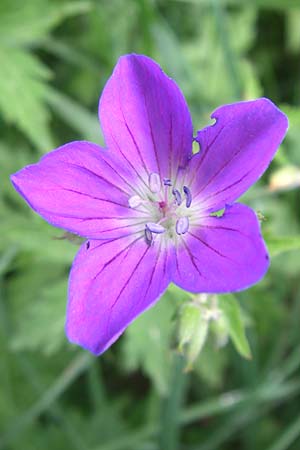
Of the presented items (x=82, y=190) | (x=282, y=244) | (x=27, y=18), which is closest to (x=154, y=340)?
(x=282, y=244)

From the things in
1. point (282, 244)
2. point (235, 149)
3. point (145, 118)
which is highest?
point (145, 118)

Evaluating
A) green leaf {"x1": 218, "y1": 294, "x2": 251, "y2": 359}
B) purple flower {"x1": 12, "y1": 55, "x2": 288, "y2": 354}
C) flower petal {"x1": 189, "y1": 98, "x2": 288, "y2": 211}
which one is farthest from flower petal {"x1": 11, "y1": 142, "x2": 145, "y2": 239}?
green leaf {"x1": 218, "y1": 294, "x2": 251, "y2": 359}

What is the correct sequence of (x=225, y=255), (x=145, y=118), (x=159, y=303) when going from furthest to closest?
1. (x=159, y=303)
2. (x=145, y=118)
3. (x=225, y=255)

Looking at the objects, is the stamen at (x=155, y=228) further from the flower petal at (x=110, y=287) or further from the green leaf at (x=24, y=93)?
the green leaf at (x=24, y=93)

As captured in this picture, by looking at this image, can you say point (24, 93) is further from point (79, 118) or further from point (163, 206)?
point (163, 206)

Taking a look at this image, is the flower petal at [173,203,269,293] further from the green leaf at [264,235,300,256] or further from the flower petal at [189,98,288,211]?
the green leaf at [264,235,300,256]

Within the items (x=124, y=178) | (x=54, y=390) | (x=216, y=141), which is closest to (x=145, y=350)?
(x=54, y=390)
